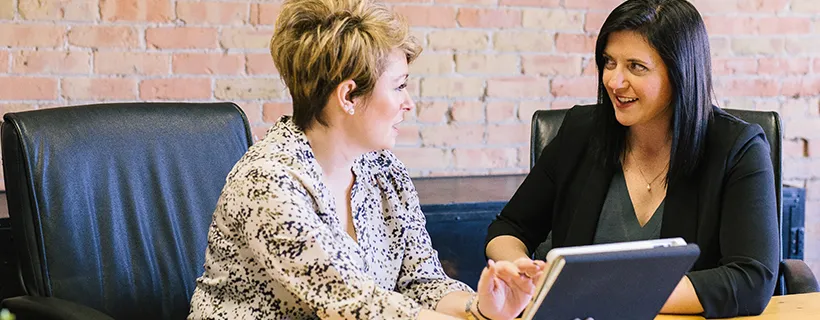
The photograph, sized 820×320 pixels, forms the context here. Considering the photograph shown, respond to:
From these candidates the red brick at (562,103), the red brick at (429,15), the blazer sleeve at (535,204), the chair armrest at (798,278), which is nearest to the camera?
the chair armrest at (798,278)

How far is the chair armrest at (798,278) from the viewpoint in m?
1.86

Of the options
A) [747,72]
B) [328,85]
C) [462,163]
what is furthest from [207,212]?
[747,72]

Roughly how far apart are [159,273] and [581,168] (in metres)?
0.85

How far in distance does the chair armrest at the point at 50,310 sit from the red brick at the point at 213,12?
1.10 meters

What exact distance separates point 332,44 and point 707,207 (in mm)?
753

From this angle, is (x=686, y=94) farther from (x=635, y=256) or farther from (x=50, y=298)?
(x=50, y=298)

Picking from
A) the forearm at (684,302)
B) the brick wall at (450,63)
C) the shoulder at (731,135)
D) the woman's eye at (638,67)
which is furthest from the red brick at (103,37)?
the forearm at (684,302)

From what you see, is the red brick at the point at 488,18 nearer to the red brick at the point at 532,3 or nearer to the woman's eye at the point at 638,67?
the red brick at the point at 532,3

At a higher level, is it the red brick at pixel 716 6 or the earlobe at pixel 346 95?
the red brick at pixel 716 6

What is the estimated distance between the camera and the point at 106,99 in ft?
8.28

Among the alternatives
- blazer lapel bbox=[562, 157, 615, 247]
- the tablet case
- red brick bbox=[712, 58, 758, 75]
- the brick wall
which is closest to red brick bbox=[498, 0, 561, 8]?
the brick wall

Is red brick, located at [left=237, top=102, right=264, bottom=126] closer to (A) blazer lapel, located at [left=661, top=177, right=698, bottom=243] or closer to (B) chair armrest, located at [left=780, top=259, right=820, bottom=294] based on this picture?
(A) blazer lapel, located at [left=661, top=177, right=698, bottom=243]

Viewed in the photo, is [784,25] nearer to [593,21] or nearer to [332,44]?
[593,21]

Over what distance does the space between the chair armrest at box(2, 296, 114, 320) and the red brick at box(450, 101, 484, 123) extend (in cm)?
147
